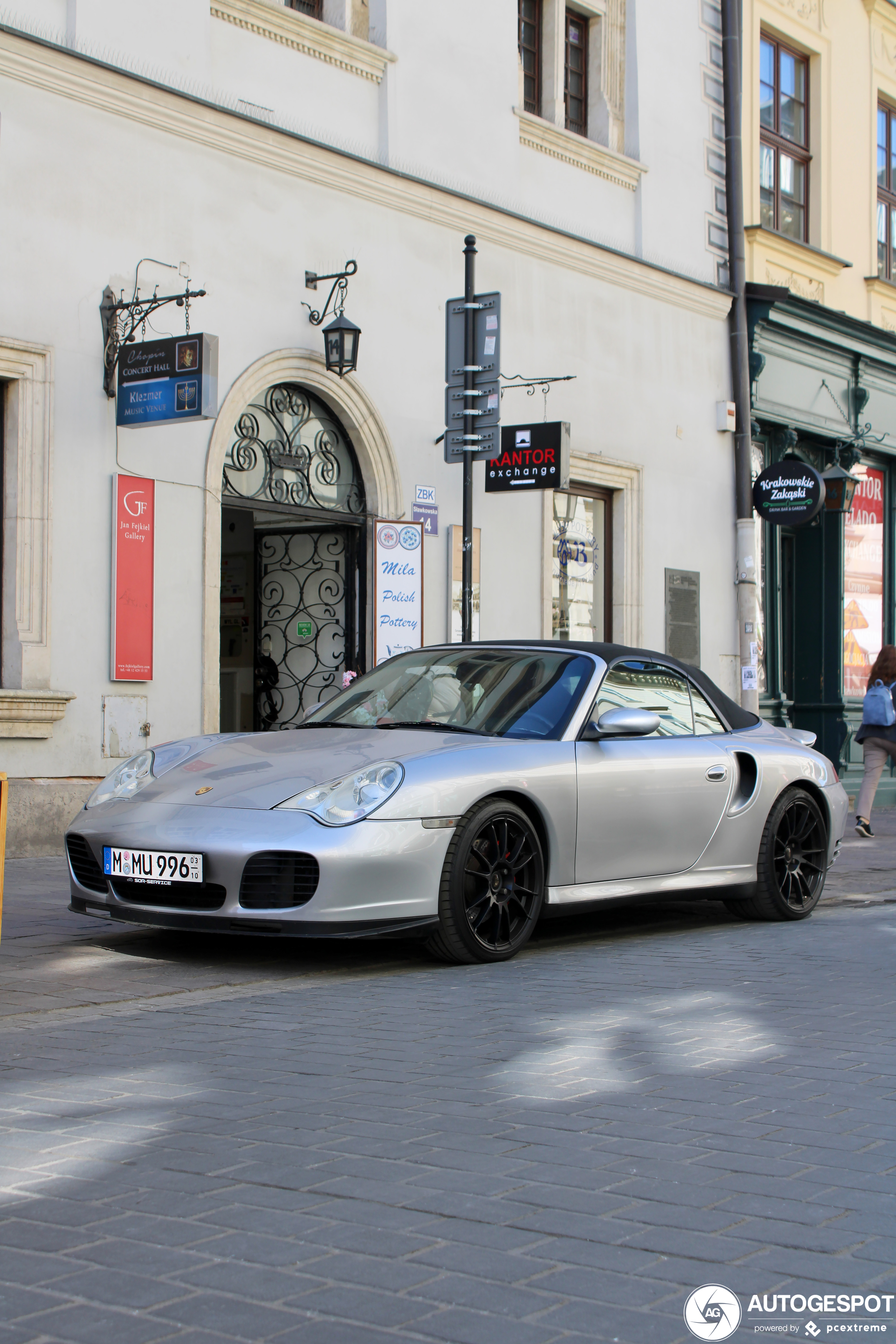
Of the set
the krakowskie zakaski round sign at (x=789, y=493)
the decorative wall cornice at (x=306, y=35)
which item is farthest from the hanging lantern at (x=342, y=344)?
the krakowskie zakaski round sign at (x=789, y=493)

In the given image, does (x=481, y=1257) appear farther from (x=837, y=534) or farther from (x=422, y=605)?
(x=837, y=534)

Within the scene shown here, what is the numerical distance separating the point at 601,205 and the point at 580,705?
10878 millimetres

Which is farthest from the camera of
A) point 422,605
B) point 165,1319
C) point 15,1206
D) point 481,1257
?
point 422,605

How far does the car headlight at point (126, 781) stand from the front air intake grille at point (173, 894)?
17.8 inches

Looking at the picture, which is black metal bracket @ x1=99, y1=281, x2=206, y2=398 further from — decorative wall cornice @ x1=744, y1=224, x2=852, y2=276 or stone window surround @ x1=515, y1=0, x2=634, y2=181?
decorative wall cornice @ x1=744, y1=224, x2=852, y2=276

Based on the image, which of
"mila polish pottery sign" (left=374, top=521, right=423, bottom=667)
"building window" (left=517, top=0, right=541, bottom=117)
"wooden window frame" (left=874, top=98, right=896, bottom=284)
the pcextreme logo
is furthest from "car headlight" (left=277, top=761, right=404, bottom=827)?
"wooden window frame" (left=874, top=98, right=896, bottom=284)

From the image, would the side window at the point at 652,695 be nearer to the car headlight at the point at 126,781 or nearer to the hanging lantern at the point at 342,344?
the car headlight at the point at 126,781

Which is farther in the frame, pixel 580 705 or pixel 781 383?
pixel 781 383

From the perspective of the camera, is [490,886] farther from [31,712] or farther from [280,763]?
[31,712]

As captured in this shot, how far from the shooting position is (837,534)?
69.1ft

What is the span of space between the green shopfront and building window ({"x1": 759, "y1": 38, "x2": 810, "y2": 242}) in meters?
1.40

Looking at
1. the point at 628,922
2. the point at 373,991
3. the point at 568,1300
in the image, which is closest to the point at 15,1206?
the point at 568,1300

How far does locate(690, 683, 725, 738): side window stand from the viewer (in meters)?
8.15

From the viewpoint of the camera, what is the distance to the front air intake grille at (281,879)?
20.0 ft
